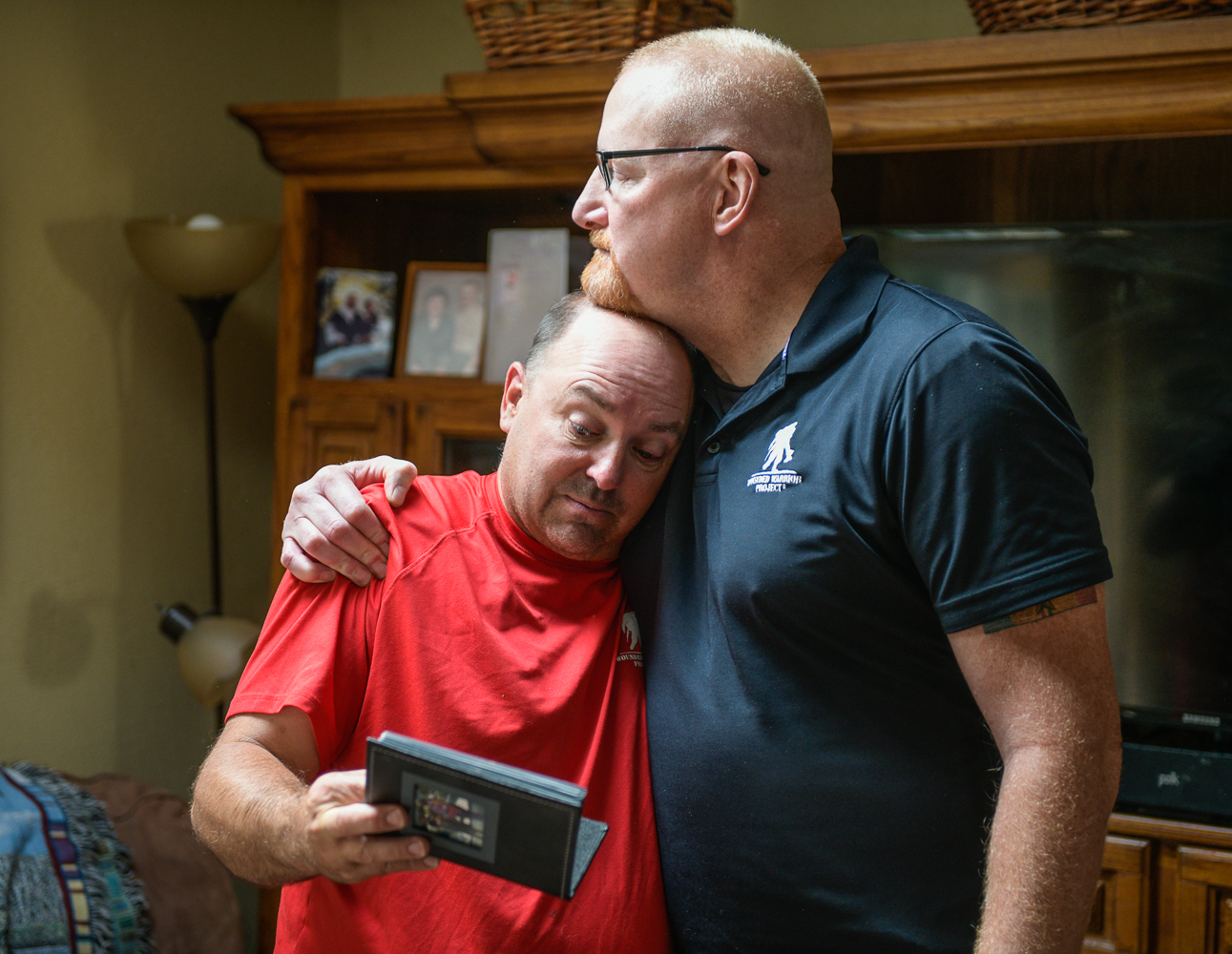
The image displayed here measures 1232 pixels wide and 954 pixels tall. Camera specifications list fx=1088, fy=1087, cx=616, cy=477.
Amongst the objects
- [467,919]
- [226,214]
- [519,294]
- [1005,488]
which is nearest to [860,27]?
[519,294]

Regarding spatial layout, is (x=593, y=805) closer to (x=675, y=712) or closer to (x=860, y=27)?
(x=675, y=712)

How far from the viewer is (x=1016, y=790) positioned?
0.96 metres

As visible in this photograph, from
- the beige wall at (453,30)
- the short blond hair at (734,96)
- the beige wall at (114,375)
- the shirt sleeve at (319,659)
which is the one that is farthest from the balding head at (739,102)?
the beige wall at (114,375)

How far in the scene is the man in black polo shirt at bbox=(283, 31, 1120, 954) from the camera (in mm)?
951

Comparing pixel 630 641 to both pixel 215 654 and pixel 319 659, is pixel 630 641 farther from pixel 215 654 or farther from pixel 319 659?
pixel 215 654

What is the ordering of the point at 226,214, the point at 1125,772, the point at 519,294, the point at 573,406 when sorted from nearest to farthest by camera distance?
the point at 573,406 → the point at 1125,772 → the point at 519,294 → the point at 226,214

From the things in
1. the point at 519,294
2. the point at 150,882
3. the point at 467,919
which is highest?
the point at 519,294

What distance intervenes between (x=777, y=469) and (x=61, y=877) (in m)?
1.62

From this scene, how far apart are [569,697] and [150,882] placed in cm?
141

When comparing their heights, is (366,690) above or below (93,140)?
below

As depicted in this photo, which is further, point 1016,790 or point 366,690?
point 366,690

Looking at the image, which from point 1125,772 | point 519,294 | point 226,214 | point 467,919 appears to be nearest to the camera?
point 467,919

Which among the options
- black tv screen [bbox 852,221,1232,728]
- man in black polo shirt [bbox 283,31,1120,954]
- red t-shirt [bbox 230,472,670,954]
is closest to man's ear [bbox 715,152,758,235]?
man in black polo shirt [bbox 283,31,1120,954]

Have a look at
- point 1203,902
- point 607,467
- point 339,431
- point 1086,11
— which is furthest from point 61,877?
point 1086,11
